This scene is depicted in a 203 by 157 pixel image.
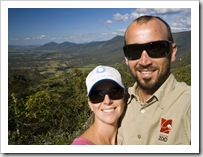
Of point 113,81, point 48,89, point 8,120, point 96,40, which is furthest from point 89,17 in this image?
point 8,120

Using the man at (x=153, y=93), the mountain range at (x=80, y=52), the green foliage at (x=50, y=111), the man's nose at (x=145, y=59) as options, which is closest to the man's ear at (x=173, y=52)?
the man at (x=153, y=93)

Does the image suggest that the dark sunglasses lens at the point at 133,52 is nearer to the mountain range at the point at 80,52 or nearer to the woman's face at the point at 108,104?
the woman's face at the point at 108,104

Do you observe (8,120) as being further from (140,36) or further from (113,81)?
(140,36)

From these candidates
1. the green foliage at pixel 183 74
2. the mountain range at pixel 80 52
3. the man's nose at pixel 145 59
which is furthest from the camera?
→ the mountain range at pixel 80 52

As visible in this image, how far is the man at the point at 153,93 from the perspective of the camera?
2.96 meters

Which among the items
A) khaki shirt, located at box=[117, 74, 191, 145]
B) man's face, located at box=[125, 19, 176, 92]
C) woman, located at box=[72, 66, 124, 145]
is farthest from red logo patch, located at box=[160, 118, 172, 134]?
woman, located at box=[72, 66, 124, 145]

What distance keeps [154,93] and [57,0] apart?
6.62ft

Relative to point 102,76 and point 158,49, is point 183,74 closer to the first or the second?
point 158,49

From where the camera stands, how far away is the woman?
2959mm

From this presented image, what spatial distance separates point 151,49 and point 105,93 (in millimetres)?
667

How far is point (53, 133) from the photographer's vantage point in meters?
4.47

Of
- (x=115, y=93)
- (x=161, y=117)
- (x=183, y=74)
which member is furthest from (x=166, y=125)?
(x=183, y=74)

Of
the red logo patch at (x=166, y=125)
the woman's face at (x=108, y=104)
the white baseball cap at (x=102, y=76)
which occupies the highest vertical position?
the white baseball cap at (x=102, y=76)

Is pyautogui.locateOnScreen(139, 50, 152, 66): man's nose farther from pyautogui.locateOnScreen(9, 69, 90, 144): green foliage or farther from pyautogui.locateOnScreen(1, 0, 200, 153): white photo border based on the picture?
pyautogui.locateOnScreen(9, 69, 90, 144): green foliage
